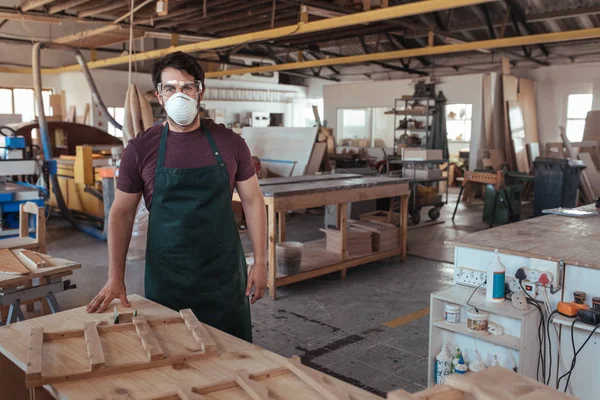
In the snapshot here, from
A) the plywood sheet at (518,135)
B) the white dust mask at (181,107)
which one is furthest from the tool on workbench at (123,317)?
the plywood sheet at (518,135)

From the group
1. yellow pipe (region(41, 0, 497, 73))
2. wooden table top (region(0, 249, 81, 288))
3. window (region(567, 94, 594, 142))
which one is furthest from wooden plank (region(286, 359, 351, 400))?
window (region(567, 94, 594, 142))

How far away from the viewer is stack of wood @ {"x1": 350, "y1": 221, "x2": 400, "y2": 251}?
5730 mm

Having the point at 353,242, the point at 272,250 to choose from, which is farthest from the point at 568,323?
the point at 353,242

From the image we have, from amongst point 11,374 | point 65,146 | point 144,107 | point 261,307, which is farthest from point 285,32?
point 11,374

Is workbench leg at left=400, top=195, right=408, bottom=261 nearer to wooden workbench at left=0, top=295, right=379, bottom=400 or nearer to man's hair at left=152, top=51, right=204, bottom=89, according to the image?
man's hair at left=152, top=51, right=204, bottom=89

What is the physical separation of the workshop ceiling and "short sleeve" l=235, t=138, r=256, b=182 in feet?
13.3

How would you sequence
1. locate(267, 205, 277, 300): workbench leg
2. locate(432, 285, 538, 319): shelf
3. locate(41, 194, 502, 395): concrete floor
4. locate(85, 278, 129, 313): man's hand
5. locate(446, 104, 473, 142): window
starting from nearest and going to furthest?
locate(85, 278, 129, 313): man's hand < locate(432, 285, 538, 319): shelf < locate(41, 194, 502, 395): concrete floor < locate(267, 205, 277, 300): workbench leg < locate(446, 104, 473, 142): window

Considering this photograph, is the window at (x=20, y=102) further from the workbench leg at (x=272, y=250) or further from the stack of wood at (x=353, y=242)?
the workbench leg at (x=272, y=250)

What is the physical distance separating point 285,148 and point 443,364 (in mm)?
6169

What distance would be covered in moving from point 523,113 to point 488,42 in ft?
15.9

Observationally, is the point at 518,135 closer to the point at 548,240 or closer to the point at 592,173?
the point at 592,173

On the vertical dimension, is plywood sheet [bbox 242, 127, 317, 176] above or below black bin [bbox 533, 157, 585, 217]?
above

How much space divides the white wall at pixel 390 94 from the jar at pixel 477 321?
30.2 feet

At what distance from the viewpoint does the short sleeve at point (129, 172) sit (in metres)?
2.09
